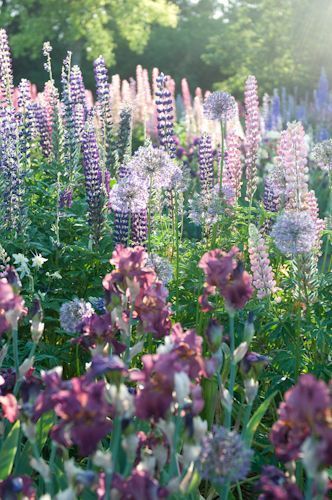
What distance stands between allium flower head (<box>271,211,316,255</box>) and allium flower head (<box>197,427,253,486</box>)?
1.23 metres

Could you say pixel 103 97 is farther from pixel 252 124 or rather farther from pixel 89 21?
pixel 89 21

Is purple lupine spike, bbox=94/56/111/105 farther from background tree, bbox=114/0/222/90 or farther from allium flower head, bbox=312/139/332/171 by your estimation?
background tree, bbox=114/0/222/90

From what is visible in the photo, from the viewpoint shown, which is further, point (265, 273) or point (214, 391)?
point (265, 273)

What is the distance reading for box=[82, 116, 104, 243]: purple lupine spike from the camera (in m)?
4.40

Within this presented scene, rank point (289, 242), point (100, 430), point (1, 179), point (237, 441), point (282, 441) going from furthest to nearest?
point (1, 179) → point (289, 242) → point (237, 441) → point (282, 441) → point (100, 430)

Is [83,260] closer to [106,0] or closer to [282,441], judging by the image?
[282,441]

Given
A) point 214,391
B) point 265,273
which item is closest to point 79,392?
point 214,391

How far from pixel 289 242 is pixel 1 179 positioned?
6.13 feet

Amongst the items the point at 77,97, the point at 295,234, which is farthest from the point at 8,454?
the point at 77,97

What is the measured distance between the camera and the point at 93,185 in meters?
4.53

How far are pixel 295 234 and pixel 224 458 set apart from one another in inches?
51.6

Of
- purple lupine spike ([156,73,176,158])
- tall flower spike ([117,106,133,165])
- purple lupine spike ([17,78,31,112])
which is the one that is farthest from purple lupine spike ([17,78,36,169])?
purple lupine spike ([156,73,176,158])

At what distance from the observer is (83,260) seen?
411cm

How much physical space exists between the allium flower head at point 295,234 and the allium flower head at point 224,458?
1235mm
